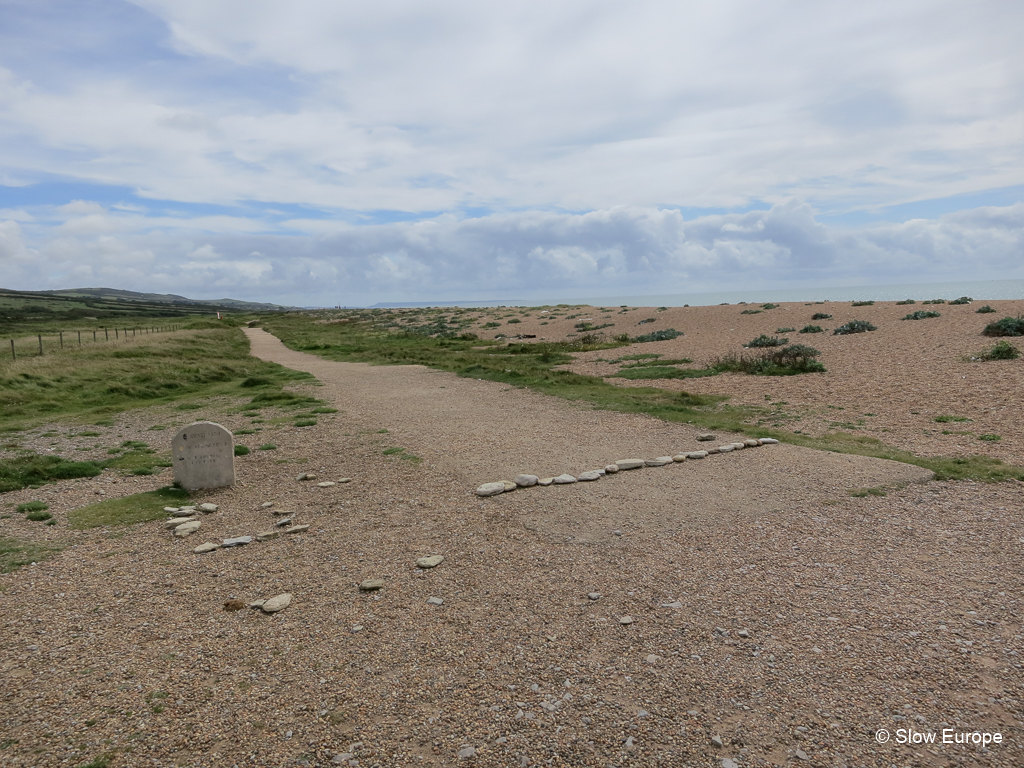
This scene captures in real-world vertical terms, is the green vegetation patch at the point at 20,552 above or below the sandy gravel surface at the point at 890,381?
below

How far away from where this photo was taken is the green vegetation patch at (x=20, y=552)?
20.1 ft

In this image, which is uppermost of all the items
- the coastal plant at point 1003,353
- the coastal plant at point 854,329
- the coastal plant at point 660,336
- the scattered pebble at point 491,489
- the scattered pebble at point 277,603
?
the coastal plant at point 854,329

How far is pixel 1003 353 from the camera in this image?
14797 millimetres

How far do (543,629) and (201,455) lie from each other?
6282 millimetres

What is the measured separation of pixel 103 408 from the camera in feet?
51.5

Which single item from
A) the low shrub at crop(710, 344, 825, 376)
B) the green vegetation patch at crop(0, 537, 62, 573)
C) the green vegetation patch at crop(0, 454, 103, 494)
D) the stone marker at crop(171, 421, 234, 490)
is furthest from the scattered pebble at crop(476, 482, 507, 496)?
the low shrub at crop(710, 344, 825, 376)

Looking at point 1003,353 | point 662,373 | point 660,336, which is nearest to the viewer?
point 1003,353

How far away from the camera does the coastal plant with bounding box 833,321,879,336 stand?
23.0 meters

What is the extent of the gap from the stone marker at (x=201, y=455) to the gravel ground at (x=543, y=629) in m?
0.44

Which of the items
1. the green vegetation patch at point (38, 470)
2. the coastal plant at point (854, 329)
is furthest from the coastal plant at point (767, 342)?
the green vegetation patch at point (38, 470)

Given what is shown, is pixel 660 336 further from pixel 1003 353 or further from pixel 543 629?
pixel 543 629

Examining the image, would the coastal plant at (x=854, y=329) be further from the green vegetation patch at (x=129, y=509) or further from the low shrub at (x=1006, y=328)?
the green vegetation patch at (x=129, y=509)

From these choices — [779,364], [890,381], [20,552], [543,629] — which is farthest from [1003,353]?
[20,552]

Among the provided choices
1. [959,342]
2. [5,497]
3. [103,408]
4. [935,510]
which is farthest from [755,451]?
[103,408]
